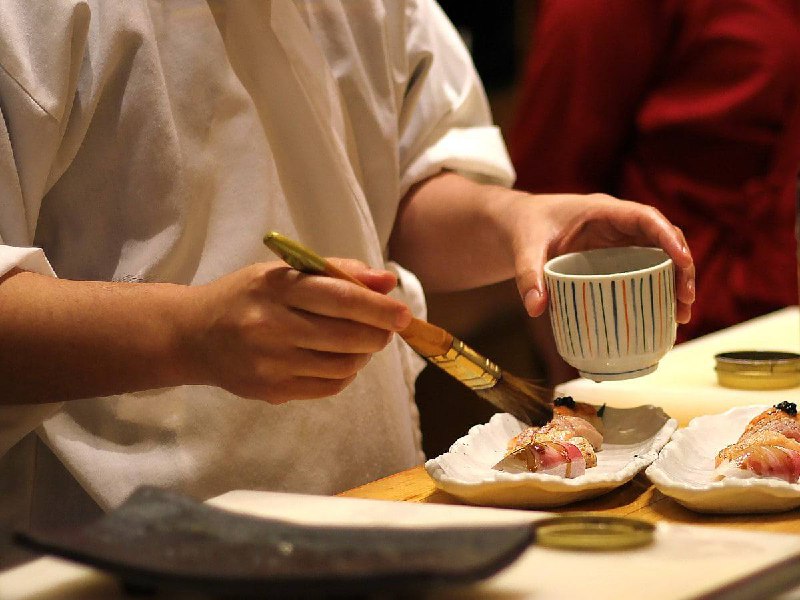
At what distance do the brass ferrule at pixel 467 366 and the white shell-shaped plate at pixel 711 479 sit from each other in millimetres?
197

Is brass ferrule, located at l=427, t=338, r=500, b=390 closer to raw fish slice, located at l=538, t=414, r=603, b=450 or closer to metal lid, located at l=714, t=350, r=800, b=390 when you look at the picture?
raw fish slice, located at l=538, t=414, r=603, b=450

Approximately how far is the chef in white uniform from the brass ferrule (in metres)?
0.10

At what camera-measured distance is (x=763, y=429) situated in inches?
43.3

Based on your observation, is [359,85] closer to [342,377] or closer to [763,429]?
[342,377]

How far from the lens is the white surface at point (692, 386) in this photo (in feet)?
4.55

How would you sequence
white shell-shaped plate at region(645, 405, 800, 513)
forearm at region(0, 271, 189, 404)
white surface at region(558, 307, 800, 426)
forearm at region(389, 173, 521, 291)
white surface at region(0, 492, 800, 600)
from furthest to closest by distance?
forearm at region(389, 173, 521, 291) → white surface at region(558, 307, 800, 426) → forearm at region(0, 271, 189, 404) → white shell-shaped plate at region(645, 405, 800, 513) → white surface at region(0, 492, 800, 600)

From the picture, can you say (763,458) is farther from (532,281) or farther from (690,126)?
(690,126)

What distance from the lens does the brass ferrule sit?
1.15 meters

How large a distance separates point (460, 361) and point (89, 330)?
1.18 ft

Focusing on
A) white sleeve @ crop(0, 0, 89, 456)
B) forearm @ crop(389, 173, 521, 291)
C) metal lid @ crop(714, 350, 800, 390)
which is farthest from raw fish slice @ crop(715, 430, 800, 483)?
white sleeve @ crop(0, 0, 89, 456)

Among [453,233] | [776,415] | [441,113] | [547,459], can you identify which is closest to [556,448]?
[547,459]

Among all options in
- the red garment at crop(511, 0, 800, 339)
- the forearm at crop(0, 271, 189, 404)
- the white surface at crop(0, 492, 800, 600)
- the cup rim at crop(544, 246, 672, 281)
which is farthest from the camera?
the red garment at crop(511, 0, 800, 339)

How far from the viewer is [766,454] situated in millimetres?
1025

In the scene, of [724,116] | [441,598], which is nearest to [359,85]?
[441,598]
